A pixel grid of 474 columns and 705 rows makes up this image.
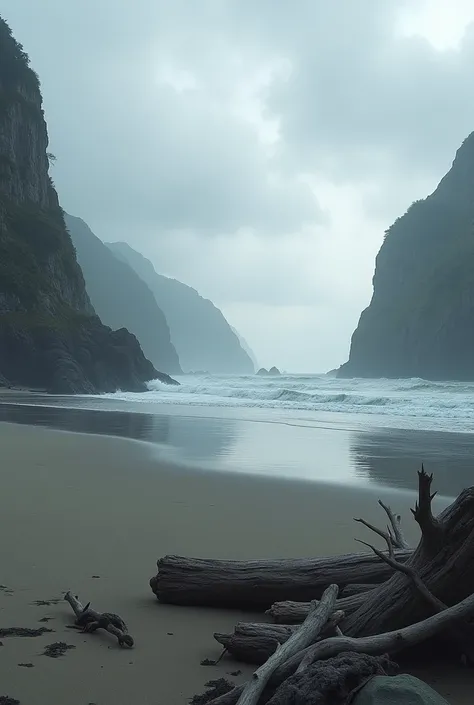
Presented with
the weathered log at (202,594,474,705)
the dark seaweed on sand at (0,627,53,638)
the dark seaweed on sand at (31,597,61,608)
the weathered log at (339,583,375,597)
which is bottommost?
the dark seaweed on sand at (31,597,61,608)

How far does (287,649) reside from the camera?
2607mm

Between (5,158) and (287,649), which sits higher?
(5,158)

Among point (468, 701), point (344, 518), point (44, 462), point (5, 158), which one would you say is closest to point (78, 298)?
point (5, 158)

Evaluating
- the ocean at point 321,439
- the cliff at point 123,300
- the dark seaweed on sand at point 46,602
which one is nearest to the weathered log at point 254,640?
the dark seaweed on sand at point 46,602

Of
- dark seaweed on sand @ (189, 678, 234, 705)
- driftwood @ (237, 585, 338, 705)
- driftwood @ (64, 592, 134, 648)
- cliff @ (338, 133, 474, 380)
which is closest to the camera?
driftwood @ (237, 585, 338, 705)

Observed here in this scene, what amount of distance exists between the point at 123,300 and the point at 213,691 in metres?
142

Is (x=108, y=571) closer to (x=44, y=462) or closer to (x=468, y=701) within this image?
Answer: (x=468, y=701)

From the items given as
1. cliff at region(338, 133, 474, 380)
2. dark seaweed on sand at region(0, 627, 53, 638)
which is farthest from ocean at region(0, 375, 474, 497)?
cliff at region(338, 133, 474, 380)

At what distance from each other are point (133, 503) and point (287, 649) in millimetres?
4488

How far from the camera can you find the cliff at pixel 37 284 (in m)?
42.7

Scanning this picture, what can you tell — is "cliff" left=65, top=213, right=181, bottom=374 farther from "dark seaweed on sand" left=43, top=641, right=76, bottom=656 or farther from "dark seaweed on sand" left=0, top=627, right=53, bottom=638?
"dark seaweed on sand" left=43, top=641, right=76, bottom=656

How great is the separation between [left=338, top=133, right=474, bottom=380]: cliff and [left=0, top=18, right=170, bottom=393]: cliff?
4376cm

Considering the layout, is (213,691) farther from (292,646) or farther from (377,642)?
(377,642)

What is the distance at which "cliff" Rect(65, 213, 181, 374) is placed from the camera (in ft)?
448
